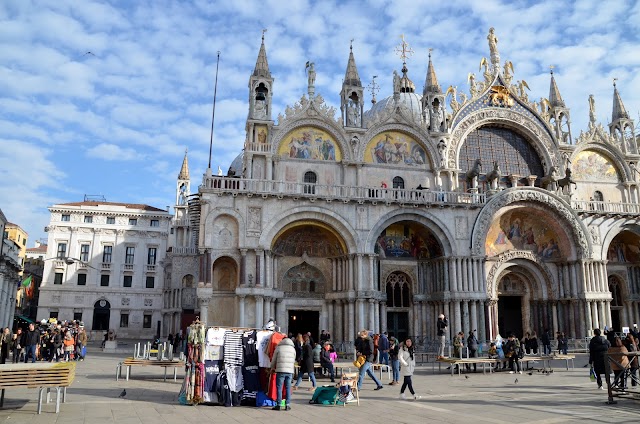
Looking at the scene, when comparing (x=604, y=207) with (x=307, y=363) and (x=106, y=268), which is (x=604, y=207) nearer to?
(x=307, y=363)

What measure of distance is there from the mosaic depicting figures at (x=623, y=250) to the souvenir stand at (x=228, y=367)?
1312 inches

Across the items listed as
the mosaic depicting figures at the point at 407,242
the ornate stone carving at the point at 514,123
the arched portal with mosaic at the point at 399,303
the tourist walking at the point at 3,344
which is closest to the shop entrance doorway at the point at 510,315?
the mosaic depicting figures at the point at 407,242

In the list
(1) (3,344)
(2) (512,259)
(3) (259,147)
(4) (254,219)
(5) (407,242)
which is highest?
(3) (259,147)

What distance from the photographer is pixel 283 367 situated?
41.4 feet

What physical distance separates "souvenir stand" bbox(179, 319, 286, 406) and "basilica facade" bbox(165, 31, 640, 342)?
53.6ft

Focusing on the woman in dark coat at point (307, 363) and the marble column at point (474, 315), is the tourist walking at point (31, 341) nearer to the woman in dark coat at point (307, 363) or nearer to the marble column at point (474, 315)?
the woman in dark coat at point (307, 363)

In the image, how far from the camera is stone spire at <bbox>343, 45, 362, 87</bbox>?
35906mm

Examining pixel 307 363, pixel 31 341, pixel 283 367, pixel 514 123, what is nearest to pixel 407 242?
pixel 514 123

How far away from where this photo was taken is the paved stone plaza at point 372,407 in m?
10.9

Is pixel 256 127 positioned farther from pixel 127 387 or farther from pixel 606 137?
pixel 606 137

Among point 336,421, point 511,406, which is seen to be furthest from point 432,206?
point 336,421

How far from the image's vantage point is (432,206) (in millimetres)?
33312

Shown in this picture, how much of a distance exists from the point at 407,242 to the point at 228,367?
23210 mm

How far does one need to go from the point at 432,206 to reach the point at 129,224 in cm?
3995
